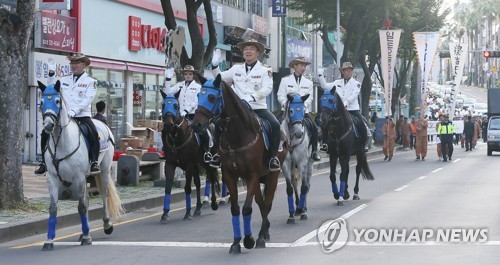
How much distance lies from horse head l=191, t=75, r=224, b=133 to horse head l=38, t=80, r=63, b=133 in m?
1.98

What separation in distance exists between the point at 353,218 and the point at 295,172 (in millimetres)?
1304

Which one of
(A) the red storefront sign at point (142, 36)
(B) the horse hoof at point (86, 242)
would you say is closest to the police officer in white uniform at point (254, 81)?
(B) the horse hoof at point (86, 242)

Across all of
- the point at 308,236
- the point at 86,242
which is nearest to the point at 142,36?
the point at 86,242

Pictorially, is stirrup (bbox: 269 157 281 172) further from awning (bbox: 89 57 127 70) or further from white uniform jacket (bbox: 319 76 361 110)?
awning (bbox: 89 57 127 70)

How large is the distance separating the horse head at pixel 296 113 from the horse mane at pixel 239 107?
131 inches

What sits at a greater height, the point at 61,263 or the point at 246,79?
the point at 246,79

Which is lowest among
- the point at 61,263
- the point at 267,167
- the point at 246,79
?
the point at 61,263

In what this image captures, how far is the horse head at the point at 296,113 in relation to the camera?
15562mm

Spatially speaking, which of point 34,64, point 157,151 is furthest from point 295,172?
point 34,64

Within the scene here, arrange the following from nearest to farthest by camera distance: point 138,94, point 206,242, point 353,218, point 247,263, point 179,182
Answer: point 247,263, point 206,242, point 353,218, point 179,182, point 138,94

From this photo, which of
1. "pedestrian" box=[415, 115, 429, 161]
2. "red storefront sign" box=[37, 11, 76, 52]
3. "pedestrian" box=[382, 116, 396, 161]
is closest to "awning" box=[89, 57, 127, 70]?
"red storefront sign" box=[37, 11, 76, 52]

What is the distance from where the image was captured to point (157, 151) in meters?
24.9

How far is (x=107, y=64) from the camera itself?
3338 cm

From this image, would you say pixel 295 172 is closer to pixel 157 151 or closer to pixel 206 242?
pixel 206 242
